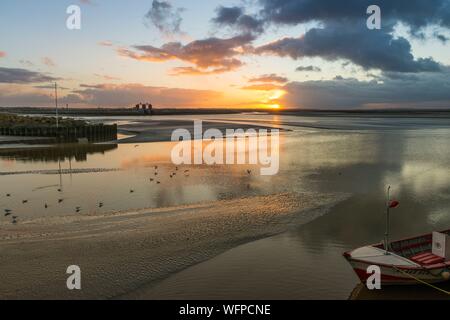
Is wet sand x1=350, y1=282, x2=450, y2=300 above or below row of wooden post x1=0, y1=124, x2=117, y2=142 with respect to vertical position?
below

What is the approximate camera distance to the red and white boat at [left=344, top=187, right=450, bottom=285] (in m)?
10.0

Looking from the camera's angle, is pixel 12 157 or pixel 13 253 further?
pixel 12 157

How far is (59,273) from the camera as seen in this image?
10766 millimetres

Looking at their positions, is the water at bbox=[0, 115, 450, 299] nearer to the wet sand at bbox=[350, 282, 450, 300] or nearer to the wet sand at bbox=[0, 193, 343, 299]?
the wet sand at bbox=[350, 282, 450, 300]

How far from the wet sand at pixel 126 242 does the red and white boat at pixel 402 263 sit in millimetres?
4160

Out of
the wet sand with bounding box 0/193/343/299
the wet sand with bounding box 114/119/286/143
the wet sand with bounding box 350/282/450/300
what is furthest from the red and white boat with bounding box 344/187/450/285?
the wet sand with bounding box 114/119/286/143

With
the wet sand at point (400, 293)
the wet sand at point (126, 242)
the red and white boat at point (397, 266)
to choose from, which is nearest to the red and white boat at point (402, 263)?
the red and white boat at point (397, 266)

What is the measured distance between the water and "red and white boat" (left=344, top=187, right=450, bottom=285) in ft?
2.73
